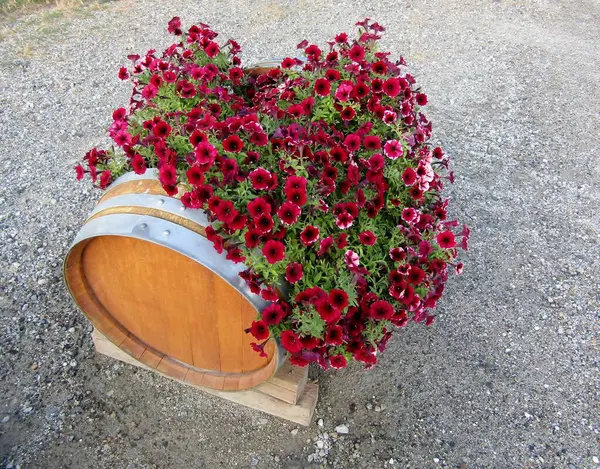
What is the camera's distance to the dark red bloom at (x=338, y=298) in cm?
183

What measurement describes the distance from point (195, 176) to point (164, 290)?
1.94ft

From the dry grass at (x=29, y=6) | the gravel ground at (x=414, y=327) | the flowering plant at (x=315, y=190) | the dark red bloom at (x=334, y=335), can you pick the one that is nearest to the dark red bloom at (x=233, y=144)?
the flowering plant at (x=315, y=190)

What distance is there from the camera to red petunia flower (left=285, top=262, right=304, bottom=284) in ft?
6.12

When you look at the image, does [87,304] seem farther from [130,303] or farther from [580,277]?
[580,277]

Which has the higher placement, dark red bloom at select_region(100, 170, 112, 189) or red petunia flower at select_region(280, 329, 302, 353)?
dark red bloom at select_region(100, 170, 112, 189)

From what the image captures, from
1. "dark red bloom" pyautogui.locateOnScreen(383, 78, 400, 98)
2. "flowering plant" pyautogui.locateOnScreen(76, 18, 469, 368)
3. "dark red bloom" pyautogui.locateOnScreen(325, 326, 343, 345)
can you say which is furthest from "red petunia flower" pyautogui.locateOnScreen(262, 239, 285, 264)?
"dark red bloom" pyautogui.locateOnScreen(383, 78, 400, 98)

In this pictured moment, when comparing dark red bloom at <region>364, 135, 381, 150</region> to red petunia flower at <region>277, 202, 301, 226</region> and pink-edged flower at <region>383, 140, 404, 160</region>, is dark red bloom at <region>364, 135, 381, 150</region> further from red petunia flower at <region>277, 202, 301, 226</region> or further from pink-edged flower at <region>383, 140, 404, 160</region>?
red petunia flower at <region>277, 202, 301, 226</region>

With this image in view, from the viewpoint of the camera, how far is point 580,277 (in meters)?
3.42

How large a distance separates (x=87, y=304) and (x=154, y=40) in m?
3.80

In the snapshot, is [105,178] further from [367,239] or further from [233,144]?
[367,239]

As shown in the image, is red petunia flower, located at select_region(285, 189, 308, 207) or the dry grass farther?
the dry grass

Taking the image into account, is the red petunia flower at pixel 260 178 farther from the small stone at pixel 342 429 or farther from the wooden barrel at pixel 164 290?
the small stone at pixel 342 429

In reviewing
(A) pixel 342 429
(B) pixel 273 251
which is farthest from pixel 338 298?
(A) pixel 342 429

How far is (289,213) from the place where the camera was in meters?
1.86
